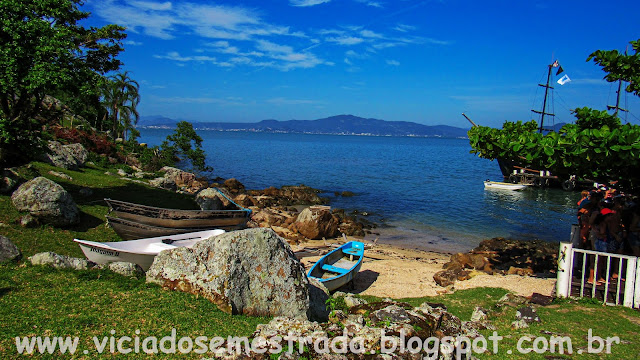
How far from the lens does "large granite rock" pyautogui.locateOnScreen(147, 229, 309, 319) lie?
30.1 feet

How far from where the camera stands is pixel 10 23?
15070 millimetres

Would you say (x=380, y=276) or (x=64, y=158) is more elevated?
(x=64, y=158)

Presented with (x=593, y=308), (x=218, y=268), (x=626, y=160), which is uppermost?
(x=626, y=160)

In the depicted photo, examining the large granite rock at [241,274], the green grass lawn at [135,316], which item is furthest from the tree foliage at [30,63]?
the large granite rock at [241,274]

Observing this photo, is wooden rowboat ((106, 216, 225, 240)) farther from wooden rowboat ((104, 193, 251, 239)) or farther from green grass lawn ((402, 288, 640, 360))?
green grass lawn ((402, 288, 640, 360))

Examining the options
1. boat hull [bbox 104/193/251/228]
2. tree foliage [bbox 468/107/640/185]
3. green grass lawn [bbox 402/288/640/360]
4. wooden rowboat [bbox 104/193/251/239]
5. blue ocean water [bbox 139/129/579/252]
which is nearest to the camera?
green grass lawn [bbox 402/288/640/360]

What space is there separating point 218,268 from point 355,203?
1263 inches

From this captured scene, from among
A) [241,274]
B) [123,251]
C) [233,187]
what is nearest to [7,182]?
[123,251]

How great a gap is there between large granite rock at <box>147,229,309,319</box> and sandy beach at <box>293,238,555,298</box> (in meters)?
7.02

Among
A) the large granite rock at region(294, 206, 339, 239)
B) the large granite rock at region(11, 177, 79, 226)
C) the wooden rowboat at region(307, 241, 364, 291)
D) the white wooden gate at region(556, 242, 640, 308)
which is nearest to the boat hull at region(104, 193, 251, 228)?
the large granite rock at region(11, 177, 79, 226)

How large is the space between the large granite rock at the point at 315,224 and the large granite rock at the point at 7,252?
54.1 ft

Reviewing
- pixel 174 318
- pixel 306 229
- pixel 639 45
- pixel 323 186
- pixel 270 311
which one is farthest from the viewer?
pixel 323 186

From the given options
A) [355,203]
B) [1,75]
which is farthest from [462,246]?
[1,75]

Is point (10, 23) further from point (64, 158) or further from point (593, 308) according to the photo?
point (593, 308)
